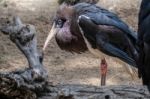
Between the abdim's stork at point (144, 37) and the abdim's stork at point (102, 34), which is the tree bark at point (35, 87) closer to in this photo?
the abdim's stork at point (144, 37)

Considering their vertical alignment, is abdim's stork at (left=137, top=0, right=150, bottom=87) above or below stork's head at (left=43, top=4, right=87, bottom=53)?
above

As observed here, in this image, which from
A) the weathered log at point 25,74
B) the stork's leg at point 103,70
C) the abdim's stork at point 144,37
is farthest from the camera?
the stork's leg at point 103,70

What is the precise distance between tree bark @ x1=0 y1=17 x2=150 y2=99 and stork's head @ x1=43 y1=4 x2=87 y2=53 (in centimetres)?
245

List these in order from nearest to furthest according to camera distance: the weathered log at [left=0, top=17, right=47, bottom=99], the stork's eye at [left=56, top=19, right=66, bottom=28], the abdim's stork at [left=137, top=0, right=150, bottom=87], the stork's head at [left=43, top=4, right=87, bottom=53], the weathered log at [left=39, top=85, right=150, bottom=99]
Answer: the abdim's stork at [left=137, top=0, right=150, bottom=87] < the weathered log at [left=0, top=17, right=47, bottom=99] < the weathered log at [left=39, top=85, right=150, bottom=99] < the stork's head at [left=43, top=4, right=87, bottom=53] < the stork's eye at [left=56, top=19, right=66, bottom=28]

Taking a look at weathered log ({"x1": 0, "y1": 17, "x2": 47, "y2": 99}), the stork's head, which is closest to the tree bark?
weathered log ({"x1": 0, "y1": 17, "x2": 47, "y2": 99})

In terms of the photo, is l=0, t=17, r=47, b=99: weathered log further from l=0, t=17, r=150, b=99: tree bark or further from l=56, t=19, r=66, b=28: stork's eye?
l=56, t=19, r=66, b=28: stork's eye

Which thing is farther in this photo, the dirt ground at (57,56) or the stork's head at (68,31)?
the dirt ground at (57,56)

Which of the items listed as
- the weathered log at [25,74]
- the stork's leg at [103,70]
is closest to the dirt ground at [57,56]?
the stork's leg at [103,70]

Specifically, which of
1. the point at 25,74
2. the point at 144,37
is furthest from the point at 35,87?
the point at 144,37

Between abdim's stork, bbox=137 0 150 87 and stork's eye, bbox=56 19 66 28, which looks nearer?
abdim's stork, bbox=137 0 150 87

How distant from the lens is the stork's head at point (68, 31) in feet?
21.9

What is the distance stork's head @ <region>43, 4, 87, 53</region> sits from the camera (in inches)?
263

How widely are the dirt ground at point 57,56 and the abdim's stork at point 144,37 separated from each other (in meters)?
3.24

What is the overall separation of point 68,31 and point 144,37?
11.9 ft
